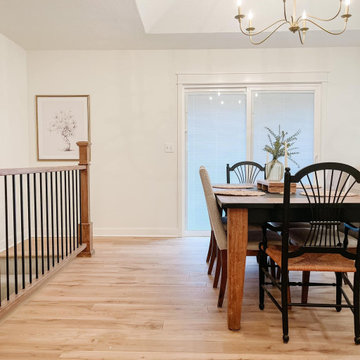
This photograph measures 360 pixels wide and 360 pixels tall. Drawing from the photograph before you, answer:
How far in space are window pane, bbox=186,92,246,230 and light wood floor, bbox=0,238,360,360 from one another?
1.49 meters

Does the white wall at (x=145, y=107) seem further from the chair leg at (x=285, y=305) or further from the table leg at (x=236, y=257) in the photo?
the chair leg at (x=285, y=305)

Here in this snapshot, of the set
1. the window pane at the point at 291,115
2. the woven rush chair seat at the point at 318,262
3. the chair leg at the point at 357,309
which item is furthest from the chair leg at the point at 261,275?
the window pane at the point at 291,115

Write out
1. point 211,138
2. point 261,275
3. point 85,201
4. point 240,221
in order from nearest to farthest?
point 240,221
point 261,275
point 85,201
point 211,138

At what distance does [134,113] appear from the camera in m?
4.10

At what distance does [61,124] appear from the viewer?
4.11 metres

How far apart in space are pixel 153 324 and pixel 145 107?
2.79 meters

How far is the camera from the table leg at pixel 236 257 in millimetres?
1817

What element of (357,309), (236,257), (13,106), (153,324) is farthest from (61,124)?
(357,309)

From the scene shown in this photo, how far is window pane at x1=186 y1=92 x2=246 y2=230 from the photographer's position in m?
4.14

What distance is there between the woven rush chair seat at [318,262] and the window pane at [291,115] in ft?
8.04

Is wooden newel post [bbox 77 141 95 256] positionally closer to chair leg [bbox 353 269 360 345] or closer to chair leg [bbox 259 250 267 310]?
chair leg [bbox 259 250 267 310]

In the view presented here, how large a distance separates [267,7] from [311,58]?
94 centimetres

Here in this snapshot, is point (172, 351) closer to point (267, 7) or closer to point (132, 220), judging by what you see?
point (132, 220)

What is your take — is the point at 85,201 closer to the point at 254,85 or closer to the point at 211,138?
the point at 211,138
